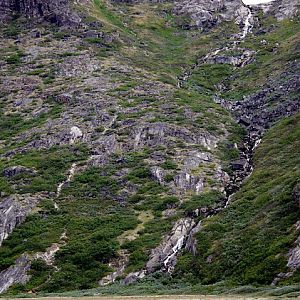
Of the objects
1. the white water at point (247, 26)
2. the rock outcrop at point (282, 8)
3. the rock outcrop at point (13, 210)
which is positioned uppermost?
the rock outcrop at point (282, 8)

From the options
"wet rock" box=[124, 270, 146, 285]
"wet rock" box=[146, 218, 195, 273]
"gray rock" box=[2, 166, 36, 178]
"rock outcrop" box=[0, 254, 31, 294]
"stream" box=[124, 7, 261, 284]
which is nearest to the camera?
"wet rock" box=[124, 270, 146, 285]

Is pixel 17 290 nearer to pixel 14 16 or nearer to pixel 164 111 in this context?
pixel 164 111

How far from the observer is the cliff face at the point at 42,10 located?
132m

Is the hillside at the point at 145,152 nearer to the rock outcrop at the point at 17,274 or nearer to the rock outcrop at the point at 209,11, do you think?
the rock outcrop at the point at 17,274

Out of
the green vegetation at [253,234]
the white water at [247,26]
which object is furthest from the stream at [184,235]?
the white water at [247,26]

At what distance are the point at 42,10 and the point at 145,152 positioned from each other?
75.3m

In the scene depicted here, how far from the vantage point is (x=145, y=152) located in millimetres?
77250

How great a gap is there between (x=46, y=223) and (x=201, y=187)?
20329 mm

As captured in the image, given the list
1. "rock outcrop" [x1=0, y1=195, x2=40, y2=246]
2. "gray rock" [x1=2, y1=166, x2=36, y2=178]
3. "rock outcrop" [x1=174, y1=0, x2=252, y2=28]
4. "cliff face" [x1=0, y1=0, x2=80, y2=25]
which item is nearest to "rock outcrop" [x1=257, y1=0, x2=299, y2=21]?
"rock outcrop" [x1=174, y1=0, x2=252, y2=28]

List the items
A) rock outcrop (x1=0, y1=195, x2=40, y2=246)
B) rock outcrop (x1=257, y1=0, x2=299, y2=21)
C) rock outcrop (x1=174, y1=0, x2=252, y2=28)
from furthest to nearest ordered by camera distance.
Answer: rock outcrop (x1=174, y1=0, x2=252, y2=28), rock outcrop (x1=257, y1=0, x2=299, y2=21), rock outcrop (x1=0, y1=195, x2=40, y2=246)

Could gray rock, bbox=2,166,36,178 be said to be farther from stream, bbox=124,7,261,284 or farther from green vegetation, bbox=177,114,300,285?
green vegetation, bbox=177,114,300,285

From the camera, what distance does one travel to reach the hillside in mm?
48938

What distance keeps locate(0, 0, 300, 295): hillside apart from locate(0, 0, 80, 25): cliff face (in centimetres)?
40

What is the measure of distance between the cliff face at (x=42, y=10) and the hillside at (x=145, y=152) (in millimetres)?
401
